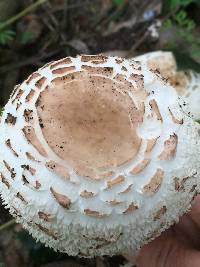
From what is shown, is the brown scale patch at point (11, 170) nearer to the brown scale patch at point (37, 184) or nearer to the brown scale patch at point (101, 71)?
the brown scale patch at point (37, 184)

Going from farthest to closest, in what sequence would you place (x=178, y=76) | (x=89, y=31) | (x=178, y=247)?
1. (x=89, y=31)
2. (x=178, y=76)
3. (x=178, y=247)

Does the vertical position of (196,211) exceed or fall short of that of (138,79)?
it falls short

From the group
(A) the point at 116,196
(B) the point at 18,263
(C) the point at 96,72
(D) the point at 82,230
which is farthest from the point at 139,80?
(B) the point at 18,263

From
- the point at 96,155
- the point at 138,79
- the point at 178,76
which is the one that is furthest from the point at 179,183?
the point at 178,76

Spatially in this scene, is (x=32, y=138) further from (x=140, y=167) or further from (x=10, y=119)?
(x=140, y=167)

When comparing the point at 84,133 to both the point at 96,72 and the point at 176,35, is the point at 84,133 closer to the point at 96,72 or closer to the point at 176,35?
the point at 96,72
